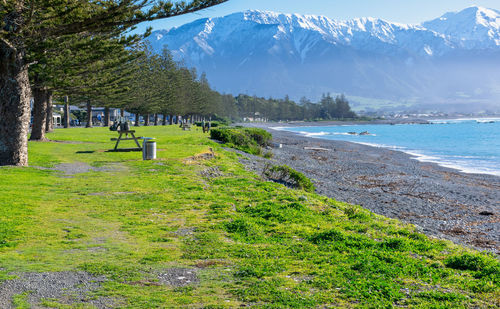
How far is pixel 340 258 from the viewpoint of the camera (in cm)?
702

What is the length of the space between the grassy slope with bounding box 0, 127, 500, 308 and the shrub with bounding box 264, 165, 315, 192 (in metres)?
4.26

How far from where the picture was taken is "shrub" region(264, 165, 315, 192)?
17.3 metres

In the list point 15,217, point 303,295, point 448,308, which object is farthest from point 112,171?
point 448,308

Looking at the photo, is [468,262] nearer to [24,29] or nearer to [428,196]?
[428,196]

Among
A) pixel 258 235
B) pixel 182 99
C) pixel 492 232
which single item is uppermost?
pixel 182 99

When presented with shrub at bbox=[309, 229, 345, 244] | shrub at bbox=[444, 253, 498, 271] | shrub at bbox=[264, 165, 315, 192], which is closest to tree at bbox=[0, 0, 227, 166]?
→ shrub at bbox=[264, 165, 315, 192]

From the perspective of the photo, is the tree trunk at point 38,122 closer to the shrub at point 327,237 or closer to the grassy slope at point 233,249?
the grassy slope at point 233,249

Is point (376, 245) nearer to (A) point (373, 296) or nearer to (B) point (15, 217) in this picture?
(A) point (373, 296)

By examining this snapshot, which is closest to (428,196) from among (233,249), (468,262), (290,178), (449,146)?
(290,178)

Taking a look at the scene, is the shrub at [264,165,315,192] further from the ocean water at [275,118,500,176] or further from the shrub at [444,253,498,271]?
the ocean water at [275,118,500,176]

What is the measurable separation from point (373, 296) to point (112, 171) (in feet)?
41.3

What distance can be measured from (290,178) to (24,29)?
10510 mm

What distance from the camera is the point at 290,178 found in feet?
59.7

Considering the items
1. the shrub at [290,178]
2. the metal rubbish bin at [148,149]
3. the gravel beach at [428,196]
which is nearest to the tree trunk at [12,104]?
the metal rubbish bin at [148,149]
